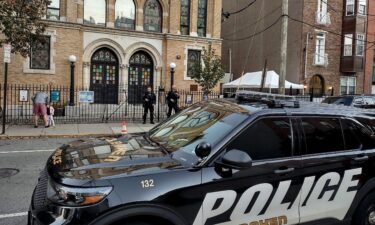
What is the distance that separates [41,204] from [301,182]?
2377 millimetres

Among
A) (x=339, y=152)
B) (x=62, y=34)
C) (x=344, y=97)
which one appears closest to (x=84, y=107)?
(x=62, y=34)

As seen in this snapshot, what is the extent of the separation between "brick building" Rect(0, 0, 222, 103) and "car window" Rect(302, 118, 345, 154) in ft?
66.5

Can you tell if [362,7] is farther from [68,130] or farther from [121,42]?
[68,130]

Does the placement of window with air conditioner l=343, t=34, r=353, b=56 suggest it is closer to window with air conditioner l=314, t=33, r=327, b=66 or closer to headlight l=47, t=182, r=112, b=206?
window with air conditioner l=314, t=33, r=327, b=66

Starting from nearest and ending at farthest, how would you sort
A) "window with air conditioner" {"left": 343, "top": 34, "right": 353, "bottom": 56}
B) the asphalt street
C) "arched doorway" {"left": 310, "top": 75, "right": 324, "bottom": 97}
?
the asphalt street < "arched doorway" {"left": 310, "top": 75, "right": 324, "bottom": 97} < "window with air conditioner" {"left": 343, "top": 34, "right": 353, "bottom": 56}

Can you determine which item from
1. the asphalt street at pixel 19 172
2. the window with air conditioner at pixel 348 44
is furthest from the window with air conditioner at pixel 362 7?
the asphalt street at pixel 19 172

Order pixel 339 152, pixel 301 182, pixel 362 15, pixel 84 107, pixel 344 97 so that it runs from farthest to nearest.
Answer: pixel 362 15
pixel 84 107
pixel 344 97
pixel 339 152
pixel 301 182

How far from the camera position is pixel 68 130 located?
14.8 metres

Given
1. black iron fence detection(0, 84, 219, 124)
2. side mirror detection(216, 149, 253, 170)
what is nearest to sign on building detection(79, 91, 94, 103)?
black iron fence detection(0, 84, 219, 124)

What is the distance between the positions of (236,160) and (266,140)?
23.8 inches

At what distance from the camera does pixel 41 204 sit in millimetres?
3162

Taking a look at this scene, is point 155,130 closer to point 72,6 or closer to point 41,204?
point 41,204

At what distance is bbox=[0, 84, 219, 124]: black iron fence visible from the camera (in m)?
17.9

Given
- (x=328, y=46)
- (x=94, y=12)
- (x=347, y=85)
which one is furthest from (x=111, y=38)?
(x=347, y=85)
